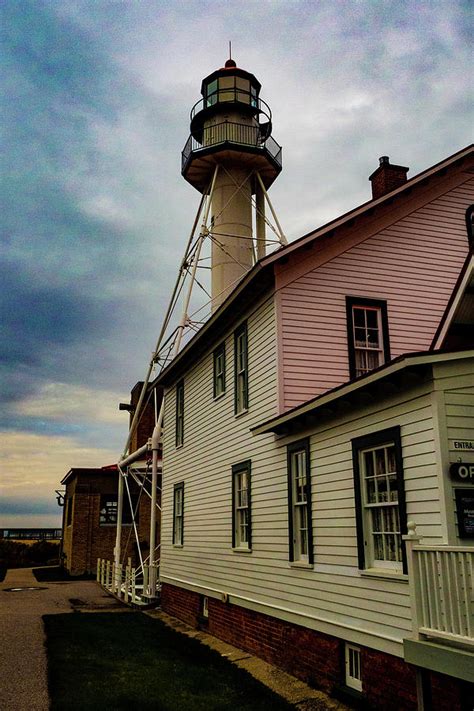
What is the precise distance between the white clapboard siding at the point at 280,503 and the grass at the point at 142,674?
1.35 meters

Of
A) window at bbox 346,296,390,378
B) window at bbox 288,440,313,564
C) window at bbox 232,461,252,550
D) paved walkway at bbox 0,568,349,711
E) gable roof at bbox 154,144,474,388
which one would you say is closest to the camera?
paved walkway at bbox 0,568,349,711

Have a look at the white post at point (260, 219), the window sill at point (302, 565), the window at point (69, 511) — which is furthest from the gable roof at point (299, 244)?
the window at point (69, 511)

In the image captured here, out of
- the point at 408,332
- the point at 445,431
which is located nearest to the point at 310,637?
the point at 445,431

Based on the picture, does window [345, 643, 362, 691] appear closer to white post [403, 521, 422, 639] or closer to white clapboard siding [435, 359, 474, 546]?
white post [403, 521, 422, 639]

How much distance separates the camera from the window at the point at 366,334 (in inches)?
511

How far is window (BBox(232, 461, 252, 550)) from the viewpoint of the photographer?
13718 millimetres

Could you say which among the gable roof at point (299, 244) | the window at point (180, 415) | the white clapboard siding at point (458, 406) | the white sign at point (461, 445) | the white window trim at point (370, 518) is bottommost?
the white window trim at point (370, 518)

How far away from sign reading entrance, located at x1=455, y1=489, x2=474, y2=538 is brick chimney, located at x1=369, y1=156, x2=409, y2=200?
874cm

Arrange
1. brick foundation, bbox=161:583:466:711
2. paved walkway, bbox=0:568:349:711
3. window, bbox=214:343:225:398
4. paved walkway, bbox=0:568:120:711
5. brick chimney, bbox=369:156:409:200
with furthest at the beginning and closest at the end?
window, bbox=214:343:225:398 → brick chimney, bbox=369:156:409:200 → paved walkway, bbox=0:568:120:711 → paved walkway, bbox=0:568:349:711 → brick foundation, bbox=161:583:466:711

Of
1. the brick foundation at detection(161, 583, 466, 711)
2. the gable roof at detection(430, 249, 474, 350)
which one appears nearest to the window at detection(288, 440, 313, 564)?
the brick foundation at detection(161, 583, 466, 711)

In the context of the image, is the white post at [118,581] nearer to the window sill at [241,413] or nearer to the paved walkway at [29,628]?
the paved walkway at [29,628]

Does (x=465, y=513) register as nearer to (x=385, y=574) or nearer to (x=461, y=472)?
(x=461, y=472)

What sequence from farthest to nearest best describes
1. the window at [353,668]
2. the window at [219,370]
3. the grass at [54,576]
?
the grass at [54,576]
the window at [219,370]
the window at [353,668]

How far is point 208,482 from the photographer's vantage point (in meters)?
16.6
